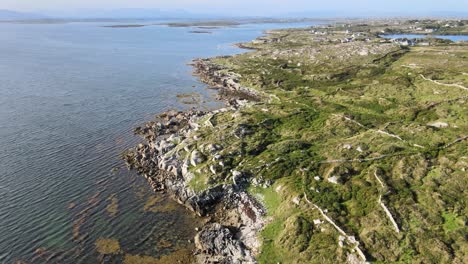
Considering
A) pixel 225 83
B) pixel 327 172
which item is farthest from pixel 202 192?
pixel 225 83

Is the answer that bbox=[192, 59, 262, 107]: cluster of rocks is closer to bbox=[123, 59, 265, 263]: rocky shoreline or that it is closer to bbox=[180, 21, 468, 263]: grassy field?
bbox=[180, 21, 468, 263]: grassy field

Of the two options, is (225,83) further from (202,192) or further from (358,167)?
(358,167)

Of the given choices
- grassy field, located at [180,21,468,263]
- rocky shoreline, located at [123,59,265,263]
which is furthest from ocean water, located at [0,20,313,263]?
grassy field, located at [180,21,468,263]

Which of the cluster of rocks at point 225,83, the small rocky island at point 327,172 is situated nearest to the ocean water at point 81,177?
the small rocky island at point 327,172

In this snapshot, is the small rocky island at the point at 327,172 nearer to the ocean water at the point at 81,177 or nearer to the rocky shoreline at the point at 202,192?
the rocky shoreline at the point at 202,192

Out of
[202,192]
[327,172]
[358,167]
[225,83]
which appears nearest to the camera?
[327,172]

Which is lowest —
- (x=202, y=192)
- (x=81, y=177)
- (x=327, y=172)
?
(x=81, y=177)
